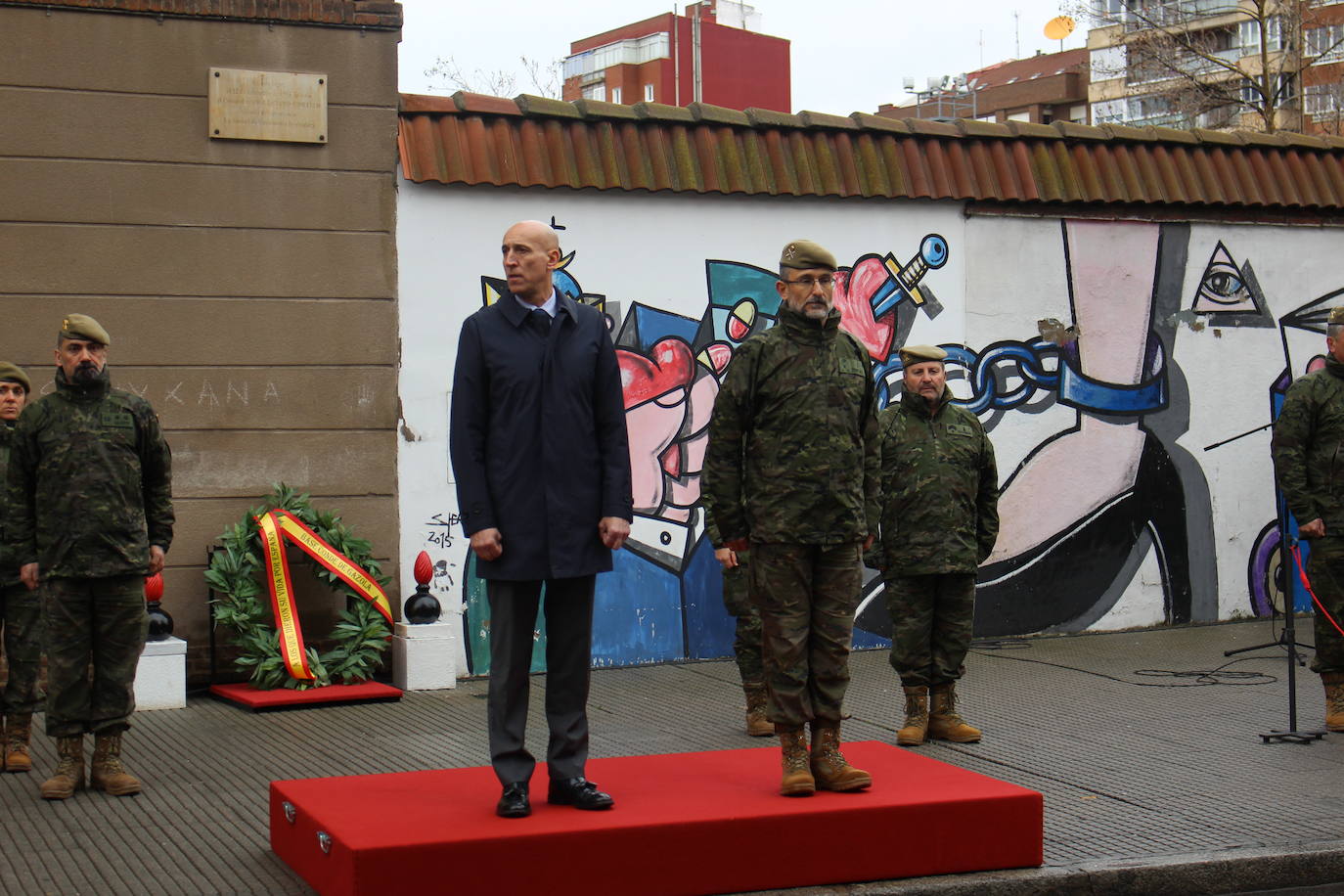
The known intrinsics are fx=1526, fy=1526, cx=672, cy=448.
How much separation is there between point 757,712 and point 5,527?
3.72m

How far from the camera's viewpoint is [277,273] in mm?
9391

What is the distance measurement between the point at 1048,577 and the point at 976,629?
703 millimetres

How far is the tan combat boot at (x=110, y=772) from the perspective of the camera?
6.59 m

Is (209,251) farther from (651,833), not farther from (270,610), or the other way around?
(651,833)

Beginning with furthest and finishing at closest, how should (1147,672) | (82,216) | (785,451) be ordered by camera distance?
(1147,672), (82,216), (785,451)

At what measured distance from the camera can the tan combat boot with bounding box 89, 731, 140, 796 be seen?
259 inches

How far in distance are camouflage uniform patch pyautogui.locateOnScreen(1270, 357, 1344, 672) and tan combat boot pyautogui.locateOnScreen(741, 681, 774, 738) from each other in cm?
293

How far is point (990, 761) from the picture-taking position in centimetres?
717

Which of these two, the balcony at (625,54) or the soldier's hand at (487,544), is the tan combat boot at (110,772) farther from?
the balcony at (625,54)

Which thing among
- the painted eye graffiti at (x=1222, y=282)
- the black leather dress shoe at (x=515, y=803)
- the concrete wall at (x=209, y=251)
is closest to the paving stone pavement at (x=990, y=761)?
the black leather dress shoe at (x=515, y=803)

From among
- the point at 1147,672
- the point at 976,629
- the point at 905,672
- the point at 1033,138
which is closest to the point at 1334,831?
the point at 905,672

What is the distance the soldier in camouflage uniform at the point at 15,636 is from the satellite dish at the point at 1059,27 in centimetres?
2709

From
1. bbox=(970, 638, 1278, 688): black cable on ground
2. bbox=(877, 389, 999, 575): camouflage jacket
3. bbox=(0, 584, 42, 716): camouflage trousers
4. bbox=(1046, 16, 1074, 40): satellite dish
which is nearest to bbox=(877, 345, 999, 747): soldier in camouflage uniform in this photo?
bbox=(877, 389, 999, 575): camouflage jacket

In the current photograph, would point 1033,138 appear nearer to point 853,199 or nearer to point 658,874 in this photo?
point 853,199
